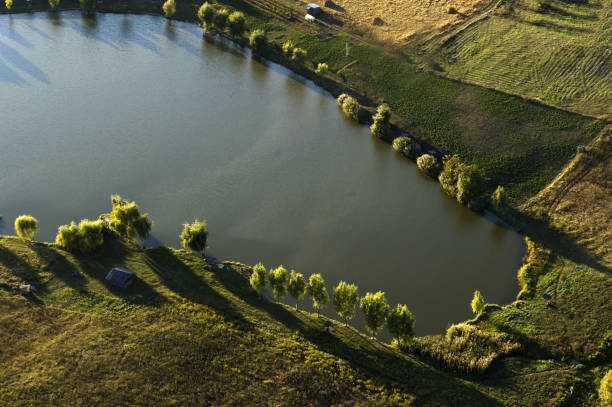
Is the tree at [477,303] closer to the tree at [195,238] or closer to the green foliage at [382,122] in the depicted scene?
the tree at [195,238]

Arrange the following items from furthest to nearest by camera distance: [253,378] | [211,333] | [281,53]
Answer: [281,53] → [211,333] → [253,378]

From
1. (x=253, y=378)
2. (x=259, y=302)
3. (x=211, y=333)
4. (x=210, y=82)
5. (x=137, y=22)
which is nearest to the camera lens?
(x=253, y=378)

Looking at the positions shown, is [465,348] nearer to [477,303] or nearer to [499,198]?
[477,303]

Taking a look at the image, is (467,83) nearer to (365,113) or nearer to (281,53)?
(365,113)

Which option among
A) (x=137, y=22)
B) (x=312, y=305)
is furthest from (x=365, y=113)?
(x=137, y=22)

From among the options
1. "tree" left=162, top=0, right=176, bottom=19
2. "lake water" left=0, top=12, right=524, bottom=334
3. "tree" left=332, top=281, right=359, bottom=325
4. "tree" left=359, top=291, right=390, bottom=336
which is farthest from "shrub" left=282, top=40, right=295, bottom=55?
"tree" left=359, top=291, right=390, bottom=336

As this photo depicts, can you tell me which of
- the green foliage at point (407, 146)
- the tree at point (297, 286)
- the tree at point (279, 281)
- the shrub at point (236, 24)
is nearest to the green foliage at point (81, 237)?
the tree at point (279, 281)
